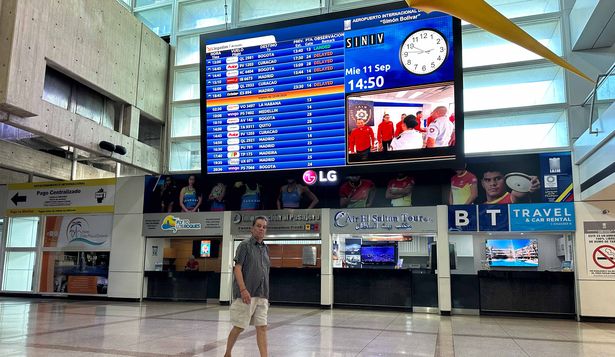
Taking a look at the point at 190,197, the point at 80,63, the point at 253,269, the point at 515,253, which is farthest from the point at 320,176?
the point at 80,63

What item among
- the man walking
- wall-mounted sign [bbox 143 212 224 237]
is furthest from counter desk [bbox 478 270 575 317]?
the man walking

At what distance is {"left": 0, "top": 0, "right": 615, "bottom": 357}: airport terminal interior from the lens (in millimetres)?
8719

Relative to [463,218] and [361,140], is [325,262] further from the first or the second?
[361,140]

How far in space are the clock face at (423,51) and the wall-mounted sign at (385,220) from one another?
3367 mm

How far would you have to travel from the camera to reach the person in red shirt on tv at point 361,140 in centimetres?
938

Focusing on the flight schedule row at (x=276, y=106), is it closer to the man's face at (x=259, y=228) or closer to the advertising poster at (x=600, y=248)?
the man's face at (x=259, y=228)

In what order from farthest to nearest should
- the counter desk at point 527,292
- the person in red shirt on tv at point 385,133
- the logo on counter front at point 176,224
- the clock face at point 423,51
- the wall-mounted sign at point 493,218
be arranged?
the logo on counter front at point 176,224 < the wall-mounted sign at point 493,218 < the counter desk at point 527,292 < the person in red shirt on tv at point 385,133 < the clock face at point 423,51

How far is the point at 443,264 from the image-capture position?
10.5 metres

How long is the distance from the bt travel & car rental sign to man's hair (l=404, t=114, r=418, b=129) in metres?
2.64

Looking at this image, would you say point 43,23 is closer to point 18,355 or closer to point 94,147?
point 94,147

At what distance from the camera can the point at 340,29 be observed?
9680 mm

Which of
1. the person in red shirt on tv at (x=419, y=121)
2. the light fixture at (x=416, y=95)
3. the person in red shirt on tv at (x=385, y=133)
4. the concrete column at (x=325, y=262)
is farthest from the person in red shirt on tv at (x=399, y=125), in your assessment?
the concrete column at (x=325, y=262)

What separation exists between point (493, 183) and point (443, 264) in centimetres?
216

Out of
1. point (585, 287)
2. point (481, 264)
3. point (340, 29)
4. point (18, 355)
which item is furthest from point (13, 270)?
point (585, 287)
